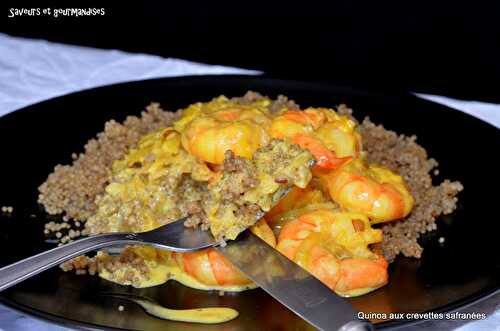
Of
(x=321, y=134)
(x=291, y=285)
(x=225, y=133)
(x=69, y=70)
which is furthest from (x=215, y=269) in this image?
(x=69, y=70)

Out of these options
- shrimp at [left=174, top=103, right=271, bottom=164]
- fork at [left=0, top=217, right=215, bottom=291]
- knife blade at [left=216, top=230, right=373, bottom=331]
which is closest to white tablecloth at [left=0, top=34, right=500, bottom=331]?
shrimp at [left=174, top=103, right=271, bottom=164]

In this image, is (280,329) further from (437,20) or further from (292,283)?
(437,20)

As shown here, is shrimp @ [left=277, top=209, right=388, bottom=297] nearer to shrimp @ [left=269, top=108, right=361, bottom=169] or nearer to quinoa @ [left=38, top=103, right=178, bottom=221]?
shrimp @ [left=269, top=108, right=361, bottom=169]

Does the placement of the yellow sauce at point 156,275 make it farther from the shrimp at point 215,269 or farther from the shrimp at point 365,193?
the shrimp at point 365,193

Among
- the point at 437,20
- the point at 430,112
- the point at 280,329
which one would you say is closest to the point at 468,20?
the point at 437,20

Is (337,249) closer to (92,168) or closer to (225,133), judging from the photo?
(225,133)

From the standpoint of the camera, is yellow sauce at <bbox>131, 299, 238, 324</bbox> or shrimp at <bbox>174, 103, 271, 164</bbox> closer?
yellow sauce at <bbox>131, 299, 238, 324</bbox>
